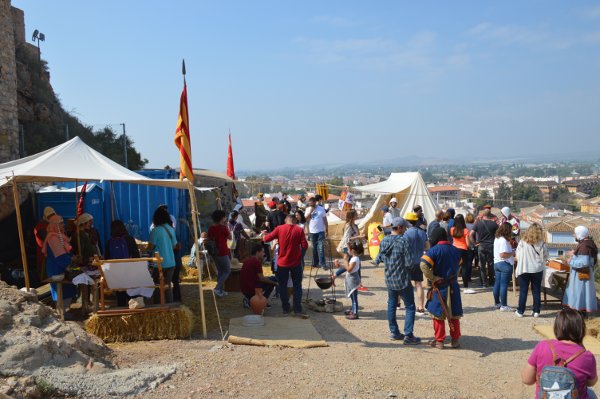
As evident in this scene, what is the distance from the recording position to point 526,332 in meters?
8.23

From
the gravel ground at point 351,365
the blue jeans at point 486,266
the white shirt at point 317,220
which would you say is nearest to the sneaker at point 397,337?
the gravel ground at point 351,365

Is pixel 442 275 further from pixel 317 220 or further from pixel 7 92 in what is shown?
pixel 7 92

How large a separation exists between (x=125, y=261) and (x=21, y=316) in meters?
1.51

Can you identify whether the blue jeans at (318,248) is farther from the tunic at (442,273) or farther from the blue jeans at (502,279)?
the tunic at (442,273)

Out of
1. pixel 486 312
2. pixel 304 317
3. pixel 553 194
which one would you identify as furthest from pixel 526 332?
pixel 553 194

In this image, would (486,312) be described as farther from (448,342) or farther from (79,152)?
(79,152)

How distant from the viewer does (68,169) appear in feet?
24.8

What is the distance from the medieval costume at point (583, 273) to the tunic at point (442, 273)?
226cm

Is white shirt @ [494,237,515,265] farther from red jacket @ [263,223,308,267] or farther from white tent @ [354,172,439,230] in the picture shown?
white tent @ [354,172,439,230]

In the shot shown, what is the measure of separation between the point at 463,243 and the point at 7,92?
1092 cm

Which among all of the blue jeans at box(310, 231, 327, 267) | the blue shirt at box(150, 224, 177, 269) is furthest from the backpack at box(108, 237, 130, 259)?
the blue jeans at box(310, 231, 327, 267)

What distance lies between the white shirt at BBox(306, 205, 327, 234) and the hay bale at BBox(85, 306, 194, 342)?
5.80m

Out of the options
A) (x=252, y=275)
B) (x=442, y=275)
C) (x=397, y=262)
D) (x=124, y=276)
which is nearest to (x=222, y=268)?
(x=252, y=275)

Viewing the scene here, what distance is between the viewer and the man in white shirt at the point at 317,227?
12.8m
